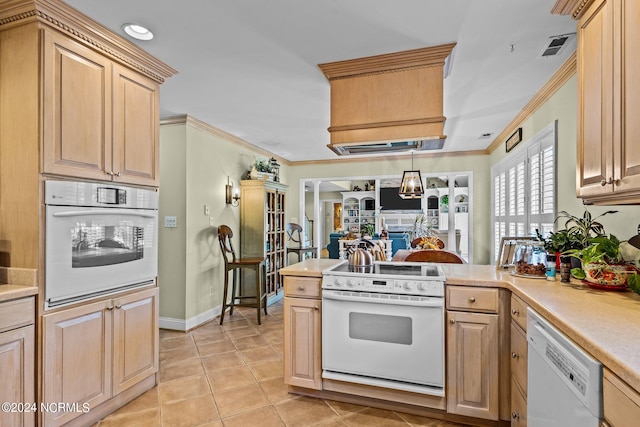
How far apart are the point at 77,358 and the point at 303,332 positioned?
136 cm

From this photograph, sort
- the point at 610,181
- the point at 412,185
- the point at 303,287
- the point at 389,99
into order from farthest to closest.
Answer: the point at 412,185, the point at 389,99, the point at 303,287, the point at 610,181

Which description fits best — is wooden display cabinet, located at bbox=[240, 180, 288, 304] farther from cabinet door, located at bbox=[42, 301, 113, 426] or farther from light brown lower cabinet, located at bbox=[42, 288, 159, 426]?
cabinet door, located at bbox=[42, 301, 113, 426]

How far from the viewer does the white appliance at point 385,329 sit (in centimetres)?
205

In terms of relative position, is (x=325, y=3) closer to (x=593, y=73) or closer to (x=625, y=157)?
(x=593, y=73)

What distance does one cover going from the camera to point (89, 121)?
201cm

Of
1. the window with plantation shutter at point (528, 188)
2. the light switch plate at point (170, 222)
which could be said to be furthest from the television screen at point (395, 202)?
the light switch plate at point (170, 222)

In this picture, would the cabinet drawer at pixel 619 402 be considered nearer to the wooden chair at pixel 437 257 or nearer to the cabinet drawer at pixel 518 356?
the cabinet drawer at pixel 518 356

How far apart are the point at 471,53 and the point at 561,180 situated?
1365 mm

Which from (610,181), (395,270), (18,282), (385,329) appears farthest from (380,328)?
(18,282)

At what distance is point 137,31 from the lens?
2.10 m

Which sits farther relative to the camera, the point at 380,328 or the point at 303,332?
the point at 303,332

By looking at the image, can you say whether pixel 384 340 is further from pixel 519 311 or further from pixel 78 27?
pixel 78 27

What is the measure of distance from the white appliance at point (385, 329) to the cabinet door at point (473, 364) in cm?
8

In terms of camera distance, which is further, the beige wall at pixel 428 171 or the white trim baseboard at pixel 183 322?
the beige wall at pixel 428 171
